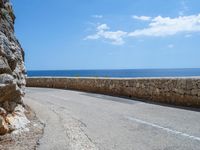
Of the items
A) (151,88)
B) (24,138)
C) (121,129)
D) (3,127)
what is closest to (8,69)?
(3,127)

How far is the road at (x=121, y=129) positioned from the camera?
5.62 meters

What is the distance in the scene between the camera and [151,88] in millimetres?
12789

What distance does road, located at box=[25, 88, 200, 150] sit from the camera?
5.62 m

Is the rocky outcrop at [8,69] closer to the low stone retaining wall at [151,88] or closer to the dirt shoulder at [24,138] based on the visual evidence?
the dirt shoulder at [24,138]

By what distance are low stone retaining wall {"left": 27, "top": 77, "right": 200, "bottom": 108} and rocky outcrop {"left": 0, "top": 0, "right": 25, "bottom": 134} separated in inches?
225

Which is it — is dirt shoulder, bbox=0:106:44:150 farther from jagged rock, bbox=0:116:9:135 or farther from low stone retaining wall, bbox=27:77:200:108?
low stone retaining wall, bbox=27:77:200:108

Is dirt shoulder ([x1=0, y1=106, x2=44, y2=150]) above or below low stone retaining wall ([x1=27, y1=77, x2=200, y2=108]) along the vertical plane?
below

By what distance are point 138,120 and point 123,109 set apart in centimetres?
222

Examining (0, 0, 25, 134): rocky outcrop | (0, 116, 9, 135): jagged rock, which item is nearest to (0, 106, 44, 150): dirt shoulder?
(0, 116, 9, 135): jagged rock

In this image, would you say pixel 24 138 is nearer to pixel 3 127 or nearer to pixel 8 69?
pixel 3 127

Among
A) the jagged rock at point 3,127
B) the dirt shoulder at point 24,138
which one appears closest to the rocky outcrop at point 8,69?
the jagged rock at point 3,127

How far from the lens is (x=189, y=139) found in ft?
19.2

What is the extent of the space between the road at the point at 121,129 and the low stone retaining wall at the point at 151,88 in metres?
1.02

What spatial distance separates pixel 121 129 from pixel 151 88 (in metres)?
6.05
